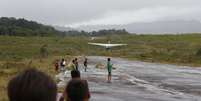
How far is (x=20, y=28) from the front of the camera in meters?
171

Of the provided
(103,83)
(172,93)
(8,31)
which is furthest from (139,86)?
(8,31)

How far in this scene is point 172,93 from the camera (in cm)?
2664

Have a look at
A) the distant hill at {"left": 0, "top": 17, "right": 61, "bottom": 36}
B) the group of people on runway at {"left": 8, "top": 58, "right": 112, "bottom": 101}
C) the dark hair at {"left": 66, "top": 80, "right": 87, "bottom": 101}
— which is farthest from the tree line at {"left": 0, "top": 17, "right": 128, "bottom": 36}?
the group of people on runway at {"left": 8, "top": 58, "right": 112, "bottom": 101}

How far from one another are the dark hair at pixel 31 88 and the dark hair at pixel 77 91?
147 inches

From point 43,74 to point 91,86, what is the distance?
2532 centimetres

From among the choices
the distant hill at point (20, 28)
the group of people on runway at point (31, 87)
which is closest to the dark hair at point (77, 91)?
the group of people on runway at point (31, 87)

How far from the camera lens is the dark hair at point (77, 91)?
7.12 metres

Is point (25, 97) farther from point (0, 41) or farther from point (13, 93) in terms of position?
point (0, 41)

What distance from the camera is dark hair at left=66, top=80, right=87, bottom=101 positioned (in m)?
7.12

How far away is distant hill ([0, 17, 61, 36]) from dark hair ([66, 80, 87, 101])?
154320 millimetres

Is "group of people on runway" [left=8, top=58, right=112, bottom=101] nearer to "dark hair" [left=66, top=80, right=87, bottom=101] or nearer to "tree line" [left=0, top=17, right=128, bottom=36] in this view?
"dark hair" [left=66, top=80, right=87, bottom=101]

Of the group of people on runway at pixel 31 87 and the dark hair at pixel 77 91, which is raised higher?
the group of people on runway at pixel 31 87

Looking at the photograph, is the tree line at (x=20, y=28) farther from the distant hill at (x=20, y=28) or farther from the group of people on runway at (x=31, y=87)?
the group of people on runway at (x=31, y=87)

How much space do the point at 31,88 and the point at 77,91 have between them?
393cm
